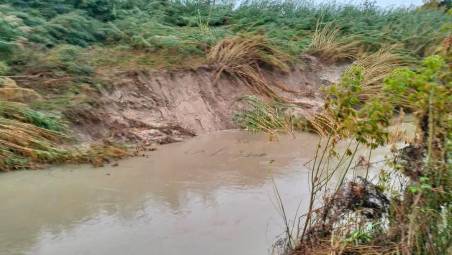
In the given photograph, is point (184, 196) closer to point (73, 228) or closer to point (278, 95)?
point (73, 228)

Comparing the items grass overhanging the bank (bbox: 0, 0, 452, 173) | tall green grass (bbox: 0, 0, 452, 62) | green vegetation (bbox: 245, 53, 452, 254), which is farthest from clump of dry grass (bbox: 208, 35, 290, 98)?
green vegetation (bbox: 245, 53, 452, 254)

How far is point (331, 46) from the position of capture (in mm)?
14258

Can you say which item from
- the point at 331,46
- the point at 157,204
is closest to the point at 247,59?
the point at 331,46

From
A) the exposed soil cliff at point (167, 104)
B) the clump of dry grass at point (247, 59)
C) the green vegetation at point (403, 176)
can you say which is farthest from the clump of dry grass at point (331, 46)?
the green vegetation at point (403, 176)

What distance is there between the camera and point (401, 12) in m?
17.3

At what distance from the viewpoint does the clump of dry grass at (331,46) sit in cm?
1417

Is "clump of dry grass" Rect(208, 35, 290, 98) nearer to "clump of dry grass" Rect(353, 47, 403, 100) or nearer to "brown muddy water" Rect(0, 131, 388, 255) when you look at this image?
"clump of dry grass" Rect(353, 47, 403, 100)

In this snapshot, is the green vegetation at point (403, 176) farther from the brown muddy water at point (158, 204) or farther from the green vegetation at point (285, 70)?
the brown muddy water at point (158, 204)

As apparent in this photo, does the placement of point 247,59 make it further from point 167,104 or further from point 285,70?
point 167,104

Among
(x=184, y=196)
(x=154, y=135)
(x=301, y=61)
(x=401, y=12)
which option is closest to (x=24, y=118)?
(x=154, y=135)

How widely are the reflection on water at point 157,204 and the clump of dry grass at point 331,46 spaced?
5461mm

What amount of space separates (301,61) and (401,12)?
5049 mm

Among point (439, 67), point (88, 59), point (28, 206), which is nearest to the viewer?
point (439, 67)

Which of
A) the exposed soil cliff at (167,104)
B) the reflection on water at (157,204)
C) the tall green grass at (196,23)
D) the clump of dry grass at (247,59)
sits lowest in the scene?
the reflection on water at (157,204)
